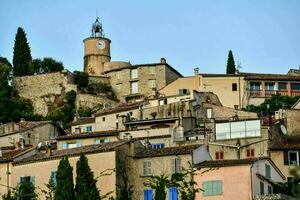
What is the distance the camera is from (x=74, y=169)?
2119 inches

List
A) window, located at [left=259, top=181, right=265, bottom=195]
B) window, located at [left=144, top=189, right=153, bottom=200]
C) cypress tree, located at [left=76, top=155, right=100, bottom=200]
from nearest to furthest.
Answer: window, located at [left=259, top=181, right=265, bottom=195] < cypress tree, located at [left=76, top=155, right=100, bottom=200] < window, located at [left=144, top=189, right=153, bottom=200]

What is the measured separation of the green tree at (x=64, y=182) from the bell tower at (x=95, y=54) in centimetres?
5855

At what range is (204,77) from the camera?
91250mm

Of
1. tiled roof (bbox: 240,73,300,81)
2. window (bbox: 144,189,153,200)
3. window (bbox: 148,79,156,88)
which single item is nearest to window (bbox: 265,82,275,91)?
tiled roof (bbox: 240,73,300,81)

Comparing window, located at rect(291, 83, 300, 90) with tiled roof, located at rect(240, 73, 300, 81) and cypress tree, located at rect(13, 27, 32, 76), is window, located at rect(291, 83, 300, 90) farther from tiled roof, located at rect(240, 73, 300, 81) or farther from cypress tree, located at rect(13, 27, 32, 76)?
cypress tree, located at rect(13, 27, 32, 76)

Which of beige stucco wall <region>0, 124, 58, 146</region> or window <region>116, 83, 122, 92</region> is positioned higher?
window <region>116, 83, 122, 92</region>

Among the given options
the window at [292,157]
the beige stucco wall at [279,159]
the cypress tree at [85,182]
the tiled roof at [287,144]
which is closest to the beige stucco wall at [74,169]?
the cypress tree at [85,182]

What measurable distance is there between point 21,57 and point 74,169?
5627 cm

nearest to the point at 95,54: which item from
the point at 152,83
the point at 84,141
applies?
the point at 152,83

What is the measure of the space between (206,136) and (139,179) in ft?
31.1

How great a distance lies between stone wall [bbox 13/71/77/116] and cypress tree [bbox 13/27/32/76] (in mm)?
3305

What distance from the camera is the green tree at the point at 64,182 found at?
166 feet

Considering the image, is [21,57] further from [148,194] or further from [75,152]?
[148,194]

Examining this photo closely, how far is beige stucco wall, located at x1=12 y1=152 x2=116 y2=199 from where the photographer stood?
5209cm
